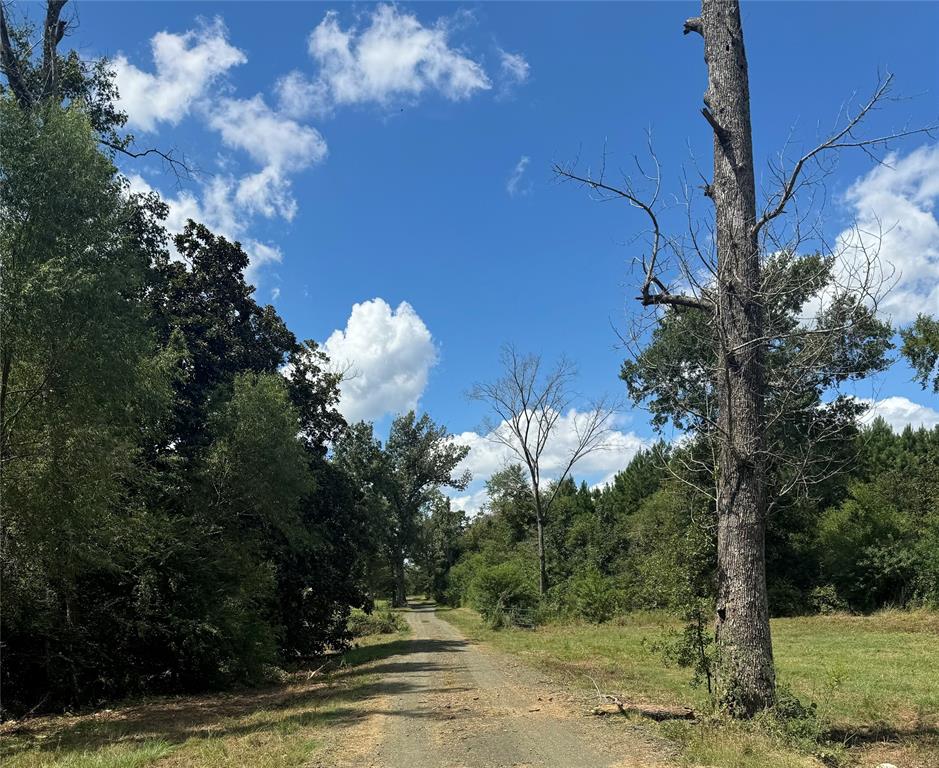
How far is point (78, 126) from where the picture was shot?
1032 centimetres

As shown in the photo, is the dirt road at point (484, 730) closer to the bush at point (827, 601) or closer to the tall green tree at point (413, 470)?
the bush at point (827, 601)

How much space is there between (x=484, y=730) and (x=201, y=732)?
4.42m

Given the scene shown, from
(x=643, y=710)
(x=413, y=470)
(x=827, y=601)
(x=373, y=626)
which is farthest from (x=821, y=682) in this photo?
(x=413, y=470)

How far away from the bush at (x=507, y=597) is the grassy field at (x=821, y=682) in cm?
346

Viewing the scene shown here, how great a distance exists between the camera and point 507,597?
93.7 ft

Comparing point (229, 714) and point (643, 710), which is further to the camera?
point (229, 714)

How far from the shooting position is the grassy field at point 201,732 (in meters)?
7.14

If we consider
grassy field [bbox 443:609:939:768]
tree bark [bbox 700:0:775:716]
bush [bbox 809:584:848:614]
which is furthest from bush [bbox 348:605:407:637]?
tree bark [bbox 700:0:775:716]

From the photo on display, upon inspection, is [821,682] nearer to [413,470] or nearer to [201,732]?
[201,732]

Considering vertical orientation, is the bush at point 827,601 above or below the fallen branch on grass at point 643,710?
below

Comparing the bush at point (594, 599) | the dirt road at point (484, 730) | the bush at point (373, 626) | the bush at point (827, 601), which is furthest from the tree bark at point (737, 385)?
the bush at point (373, 626)

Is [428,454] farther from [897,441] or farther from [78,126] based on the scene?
[78,126]

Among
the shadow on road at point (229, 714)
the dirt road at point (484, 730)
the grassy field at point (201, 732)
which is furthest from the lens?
the shadow on road at point (229, 714)

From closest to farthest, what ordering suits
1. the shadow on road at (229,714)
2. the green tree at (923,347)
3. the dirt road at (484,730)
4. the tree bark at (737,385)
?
the dirt road at (484,730), the tree bark at (737,385), the shadow on road at (229,714), the green tree at (923,347)
